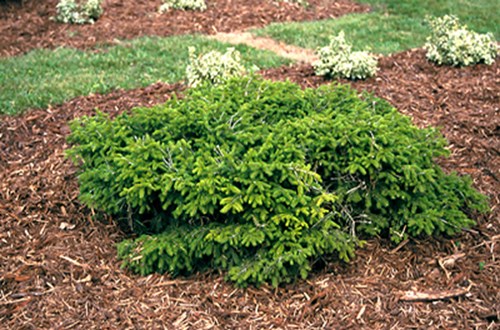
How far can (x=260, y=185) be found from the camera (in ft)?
12.3

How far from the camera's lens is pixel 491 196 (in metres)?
4.79

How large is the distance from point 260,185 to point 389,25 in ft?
26.8

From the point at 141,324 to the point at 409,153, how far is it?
6.76ft

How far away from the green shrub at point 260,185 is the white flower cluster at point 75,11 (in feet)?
21.4

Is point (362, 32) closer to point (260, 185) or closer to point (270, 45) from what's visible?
point (270, 45)

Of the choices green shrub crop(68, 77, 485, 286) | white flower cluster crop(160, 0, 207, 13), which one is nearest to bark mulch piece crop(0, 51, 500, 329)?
green shrub crop(68, 77, 485, 286)

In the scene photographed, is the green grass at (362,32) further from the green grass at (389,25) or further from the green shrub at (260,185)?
the green shrub at (260,185)

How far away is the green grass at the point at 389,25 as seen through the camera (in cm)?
984

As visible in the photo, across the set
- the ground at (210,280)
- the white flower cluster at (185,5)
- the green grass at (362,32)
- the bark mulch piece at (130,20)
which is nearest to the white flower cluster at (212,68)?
the ground at (210,280)

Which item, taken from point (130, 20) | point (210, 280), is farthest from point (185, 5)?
point (210, 280)

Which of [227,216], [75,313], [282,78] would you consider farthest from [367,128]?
[282,78]

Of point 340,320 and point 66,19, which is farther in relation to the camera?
point 66,19

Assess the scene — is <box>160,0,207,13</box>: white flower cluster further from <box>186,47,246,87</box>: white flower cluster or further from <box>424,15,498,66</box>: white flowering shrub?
<box>424,15,498,66</box>: white flowering shrub

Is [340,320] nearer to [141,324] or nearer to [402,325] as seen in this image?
[402,325]
